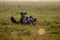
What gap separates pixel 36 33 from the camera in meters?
14.5

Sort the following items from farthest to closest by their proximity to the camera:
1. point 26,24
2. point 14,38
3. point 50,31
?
1. point 26,24
2. point 50,31
3. point 14,38

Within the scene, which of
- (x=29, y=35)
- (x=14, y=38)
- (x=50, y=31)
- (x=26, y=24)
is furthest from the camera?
(x=26, y=24)

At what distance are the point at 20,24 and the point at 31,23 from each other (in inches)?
31.6

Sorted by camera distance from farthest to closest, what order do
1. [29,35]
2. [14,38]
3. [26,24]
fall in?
[26,24]
[29,35]
[14,38]

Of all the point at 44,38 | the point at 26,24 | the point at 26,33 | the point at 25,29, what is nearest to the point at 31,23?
the point at 26,24

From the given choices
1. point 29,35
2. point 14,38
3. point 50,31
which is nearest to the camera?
point 14,38

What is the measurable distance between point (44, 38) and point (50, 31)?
258cm

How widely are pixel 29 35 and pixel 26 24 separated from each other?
4124mm

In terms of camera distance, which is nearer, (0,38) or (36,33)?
(0,38)

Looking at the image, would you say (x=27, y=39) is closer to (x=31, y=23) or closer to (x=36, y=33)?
(x=36, y=33)

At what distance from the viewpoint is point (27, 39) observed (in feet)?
41.5

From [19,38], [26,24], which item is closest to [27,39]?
[19,38]

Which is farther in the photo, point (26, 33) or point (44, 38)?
point (26, 33)

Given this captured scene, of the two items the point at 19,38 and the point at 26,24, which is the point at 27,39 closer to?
the point at 19,38
